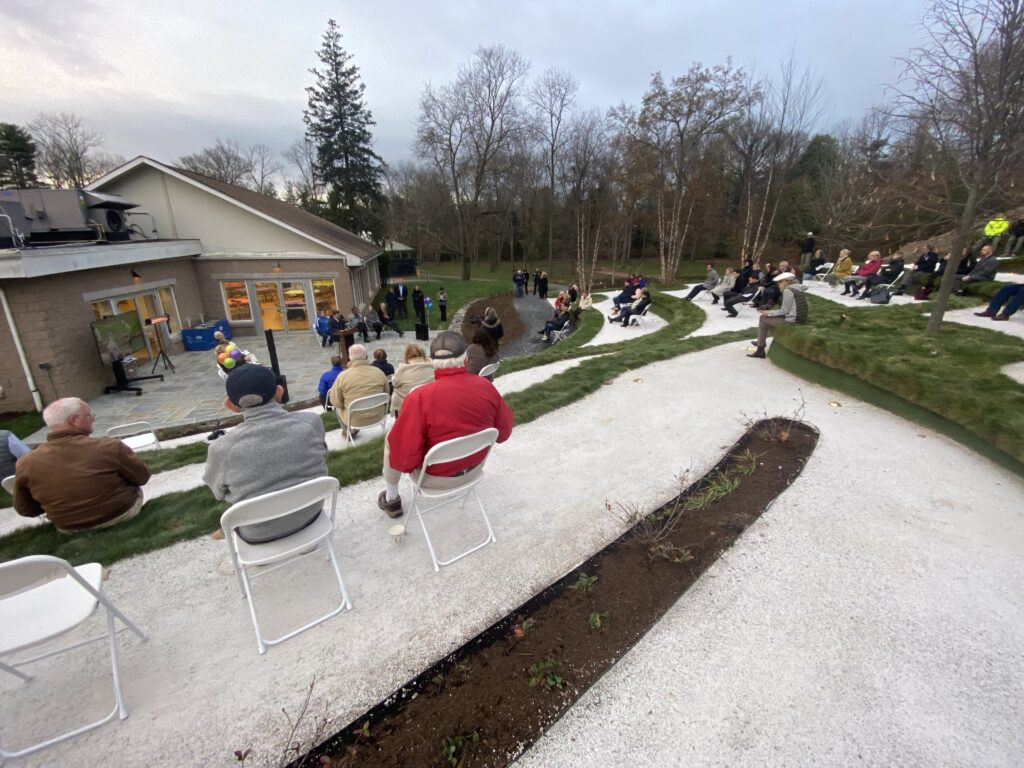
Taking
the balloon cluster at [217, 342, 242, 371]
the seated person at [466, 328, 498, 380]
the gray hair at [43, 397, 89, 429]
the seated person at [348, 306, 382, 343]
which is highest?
the gray hair at [43, 397, 89, 429]

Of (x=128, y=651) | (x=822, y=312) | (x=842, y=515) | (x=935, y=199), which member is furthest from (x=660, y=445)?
(x=822, y=312)

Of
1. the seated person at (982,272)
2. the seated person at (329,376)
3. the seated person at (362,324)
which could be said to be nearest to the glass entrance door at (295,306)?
the seated person at (362,324)

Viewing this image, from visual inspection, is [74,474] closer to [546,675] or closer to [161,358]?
[546,675]

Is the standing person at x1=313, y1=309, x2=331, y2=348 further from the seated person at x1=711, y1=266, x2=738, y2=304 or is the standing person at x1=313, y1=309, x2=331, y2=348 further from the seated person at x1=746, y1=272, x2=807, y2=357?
the seated person at x1=711, y1=266, x2=738, y2=304

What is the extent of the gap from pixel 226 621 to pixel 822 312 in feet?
40.6

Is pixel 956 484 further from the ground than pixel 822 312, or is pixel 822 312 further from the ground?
pixel 822 312

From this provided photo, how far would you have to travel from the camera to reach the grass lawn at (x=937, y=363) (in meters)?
4.31

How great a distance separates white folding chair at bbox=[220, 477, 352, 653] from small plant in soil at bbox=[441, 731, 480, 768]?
103cm

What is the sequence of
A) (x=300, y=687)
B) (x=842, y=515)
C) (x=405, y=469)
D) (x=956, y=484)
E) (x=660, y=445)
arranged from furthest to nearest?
1. (x=660, y=445)
2. (x=956, y=484)
3. (x=842, y=515)
4. (x=405, y=469)
5. (x=300, y=687)

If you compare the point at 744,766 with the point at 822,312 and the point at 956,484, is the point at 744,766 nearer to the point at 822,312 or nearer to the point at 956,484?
the point at 956,484

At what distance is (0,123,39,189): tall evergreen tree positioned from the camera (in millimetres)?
27703

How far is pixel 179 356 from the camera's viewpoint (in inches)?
546

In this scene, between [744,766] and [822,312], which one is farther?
[822,312]

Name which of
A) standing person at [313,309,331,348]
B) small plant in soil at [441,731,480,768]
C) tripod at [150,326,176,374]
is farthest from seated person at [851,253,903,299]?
tripod at [150,326,176,374]
